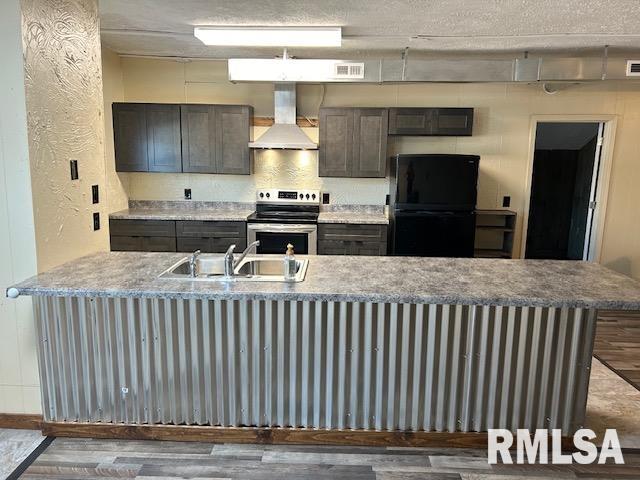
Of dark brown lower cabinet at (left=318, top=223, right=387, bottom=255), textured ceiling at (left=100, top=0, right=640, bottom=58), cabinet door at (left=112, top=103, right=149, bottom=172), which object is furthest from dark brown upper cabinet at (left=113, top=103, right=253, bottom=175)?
dark brown lower cabinet at (left=318, top=223, right=387, bottom=255)

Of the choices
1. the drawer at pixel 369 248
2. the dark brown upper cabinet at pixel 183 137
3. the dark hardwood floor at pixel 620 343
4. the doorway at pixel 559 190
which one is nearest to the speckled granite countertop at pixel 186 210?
the dark brown upper cabinet at pixel 183 137

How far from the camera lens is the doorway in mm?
6121

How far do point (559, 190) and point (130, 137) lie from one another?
573 cm

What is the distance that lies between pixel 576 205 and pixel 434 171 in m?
3.27

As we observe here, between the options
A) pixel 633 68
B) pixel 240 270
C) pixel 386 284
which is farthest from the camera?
pixel 633 68

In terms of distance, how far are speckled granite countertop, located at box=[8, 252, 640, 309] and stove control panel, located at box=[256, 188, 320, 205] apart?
253cm

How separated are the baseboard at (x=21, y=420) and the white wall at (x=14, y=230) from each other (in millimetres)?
24

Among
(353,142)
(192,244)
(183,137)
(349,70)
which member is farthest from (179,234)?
(349,70)

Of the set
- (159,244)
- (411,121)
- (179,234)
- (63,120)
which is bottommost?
(159,244)

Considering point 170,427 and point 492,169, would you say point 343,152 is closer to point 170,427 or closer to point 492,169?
point 492,169

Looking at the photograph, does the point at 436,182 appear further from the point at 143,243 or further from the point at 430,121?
the point at 143,243

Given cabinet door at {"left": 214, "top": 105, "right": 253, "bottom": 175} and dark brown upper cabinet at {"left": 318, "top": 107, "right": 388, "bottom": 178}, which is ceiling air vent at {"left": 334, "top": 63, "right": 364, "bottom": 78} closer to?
dark brown upper cabinet at {"left": 318, "top": 107, "right": 388, "bottom": 178}

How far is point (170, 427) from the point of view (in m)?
2.29

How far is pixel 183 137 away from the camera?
15.2ft
